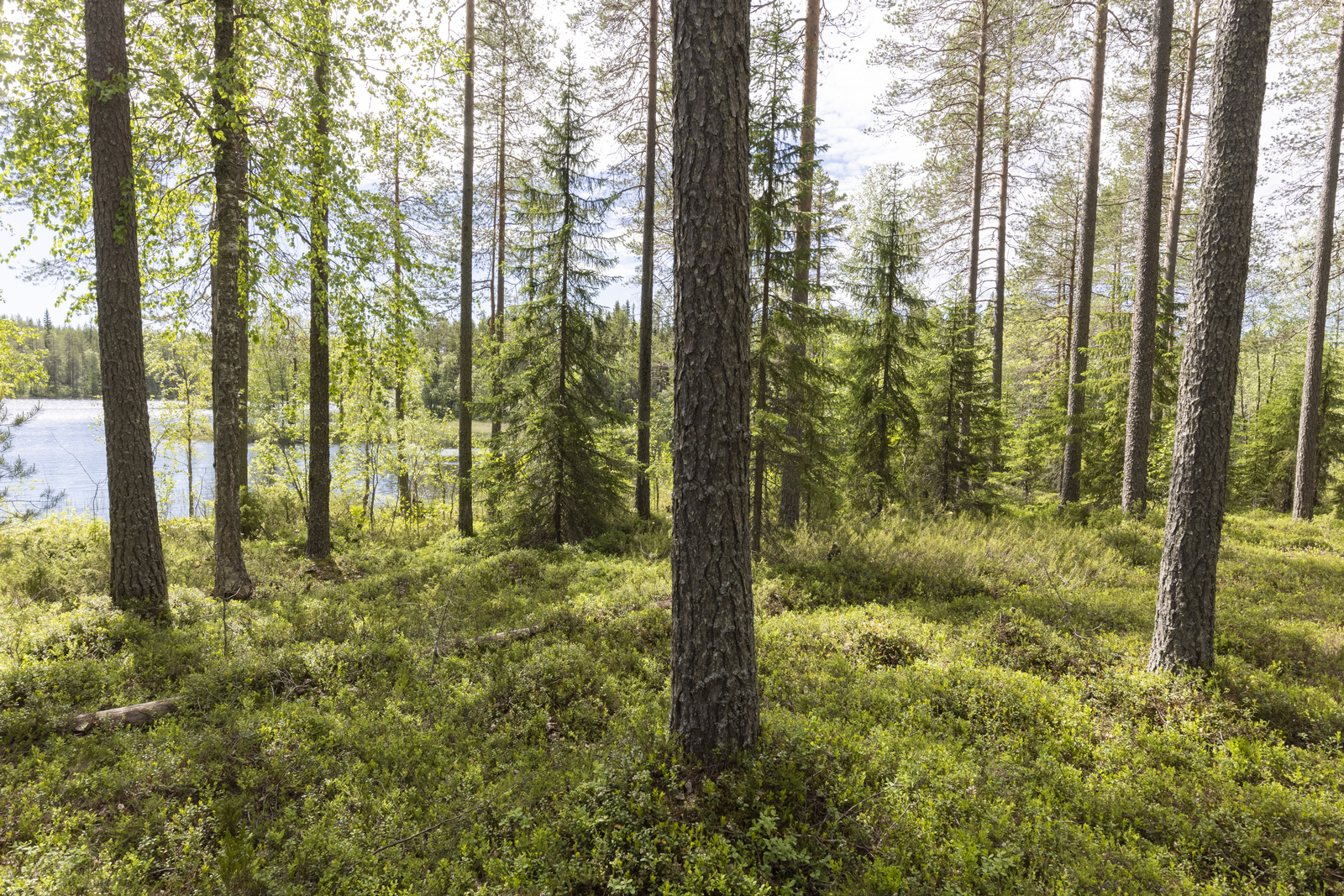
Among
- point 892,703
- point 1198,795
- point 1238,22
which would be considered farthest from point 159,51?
point 1198,795

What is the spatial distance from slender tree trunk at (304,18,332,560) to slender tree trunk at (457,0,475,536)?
9.03 ft

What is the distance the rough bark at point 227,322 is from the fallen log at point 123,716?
322 centimetres

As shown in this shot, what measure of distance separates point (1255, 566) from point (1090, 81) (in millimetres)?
11178

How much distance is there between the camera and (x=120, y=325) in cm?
645

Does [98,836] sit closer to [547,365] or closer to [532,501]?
[532,501]

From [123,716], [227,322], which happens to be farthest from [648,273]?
[123,716]

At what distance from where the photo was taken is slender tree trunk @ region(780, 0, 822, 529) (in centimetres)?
915

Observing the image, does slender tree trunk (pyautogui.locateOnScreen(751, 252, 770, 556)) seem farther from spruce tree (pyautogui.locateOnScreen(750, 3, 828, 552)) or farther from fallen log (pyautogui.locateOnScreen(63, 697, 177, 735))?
fallen log (pyautogui.locateOnScreen(63, 697, 177, 735))

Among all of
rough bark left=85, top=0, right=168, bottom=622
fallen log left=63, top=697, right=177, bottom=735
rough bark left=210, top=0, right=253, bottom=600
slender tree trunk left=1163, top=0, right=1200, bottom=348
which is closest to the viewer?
fallen log left=63, top=697, right=177, bottom=735

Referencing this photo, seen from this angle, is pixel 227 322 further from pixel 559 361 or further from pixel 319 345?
pixel 559 361

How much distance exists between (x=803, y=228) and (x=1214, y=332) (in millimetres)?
6254

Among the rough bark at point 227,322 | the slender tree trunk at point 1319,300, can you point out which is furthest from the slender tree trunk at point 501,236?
the slender tree trunk at point 1319,300

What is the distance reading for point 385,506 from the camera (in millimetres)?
17312

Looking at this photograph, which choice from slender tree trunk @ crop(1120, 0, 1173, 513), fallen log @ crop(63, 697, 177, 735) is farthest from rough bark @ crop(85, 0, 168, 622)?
slender tree trunk @ crop(1120, 0, 1173, 513)
